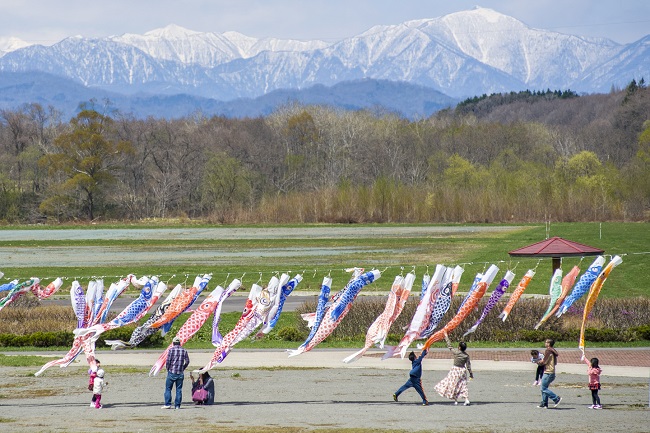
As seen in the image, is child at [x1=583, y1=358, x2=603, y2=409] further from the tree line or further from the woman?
the tree line

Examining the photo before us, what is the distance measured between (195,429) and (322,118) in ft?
511

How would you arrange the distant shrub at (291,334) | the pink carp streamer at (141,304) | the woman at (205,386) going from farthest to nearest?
the distant shrub at (291,334) < the pink carp streamer at (141,304) < the woman at (205,386)

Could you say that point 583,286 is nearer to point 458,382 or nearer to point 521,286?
point 521,286

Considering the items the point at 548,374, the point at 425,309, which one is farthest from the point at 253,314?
the point at 548,374

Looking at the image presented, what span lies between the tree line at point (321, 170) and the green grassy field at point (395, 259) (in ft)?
70.1

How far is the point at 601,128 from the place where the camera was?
18438 centimetres

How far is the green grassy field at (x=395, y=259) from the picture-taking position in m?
52.6

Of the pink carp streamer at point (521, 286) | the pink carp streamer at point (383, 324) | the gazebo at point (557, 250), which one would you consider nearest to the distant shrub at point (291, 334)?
the gazebo at point (557, 250)

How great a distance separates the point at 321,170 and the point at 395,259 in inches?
3627

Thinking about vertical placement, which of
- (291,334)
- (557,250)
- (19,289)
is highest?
(557,250)

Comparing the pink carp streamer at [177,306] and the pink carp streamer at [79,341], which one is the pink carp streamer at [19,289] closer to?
the pink carp streamer at [79,341]

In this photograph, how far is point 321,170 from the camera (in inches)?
6127

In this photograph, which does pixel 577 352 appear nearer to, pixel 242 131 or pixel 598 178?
pixel 598 178

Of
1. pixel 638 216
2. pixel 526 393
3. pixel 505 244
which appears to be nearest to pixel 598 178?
pixel 638 216
